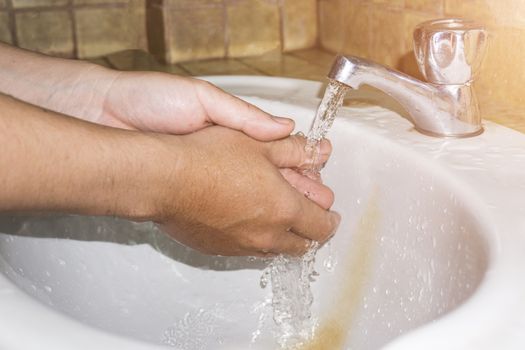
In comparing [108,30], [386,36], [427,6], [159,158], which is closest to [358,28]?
[386,36]

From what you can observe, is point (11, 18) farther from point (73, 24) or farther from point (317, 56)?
point (317, 56)

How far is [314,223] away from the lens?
70 centimetres

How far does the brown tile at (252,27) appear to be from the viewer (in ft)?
4.05

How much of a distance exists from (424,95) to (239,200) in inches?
8.3

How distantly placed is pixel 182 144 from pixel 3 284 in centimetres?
18

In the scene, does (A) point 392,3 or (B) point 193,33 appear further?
(B) point 193,33

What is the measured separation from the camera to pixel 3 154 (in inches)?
17.7

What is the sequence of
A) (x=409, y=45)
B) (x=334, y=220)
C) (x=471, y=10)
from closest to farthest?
(x=334, y=220), (x=471, y=10), (x=409, y=45)

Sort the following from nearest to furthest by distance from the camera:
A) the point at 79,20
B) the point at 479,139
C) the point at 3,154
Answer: the point at 3,154, the point at 479,139, the point at 79,20

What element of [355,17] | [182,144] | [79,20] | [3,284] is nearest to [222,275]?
[182,144]

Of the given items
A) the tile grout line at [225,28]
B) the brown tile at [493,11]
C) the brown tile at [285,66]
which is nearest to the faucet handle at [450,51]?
the brown tile at [493,11]

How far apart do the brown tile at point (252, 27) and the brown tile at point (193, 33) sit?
2 centimetres

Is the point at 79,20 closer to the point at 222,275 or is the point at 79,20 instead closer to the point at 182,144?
the point at 222,275

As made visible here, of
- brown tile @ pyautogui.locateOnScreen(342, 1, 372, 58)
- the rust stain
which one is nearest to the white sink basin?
the rust stain
